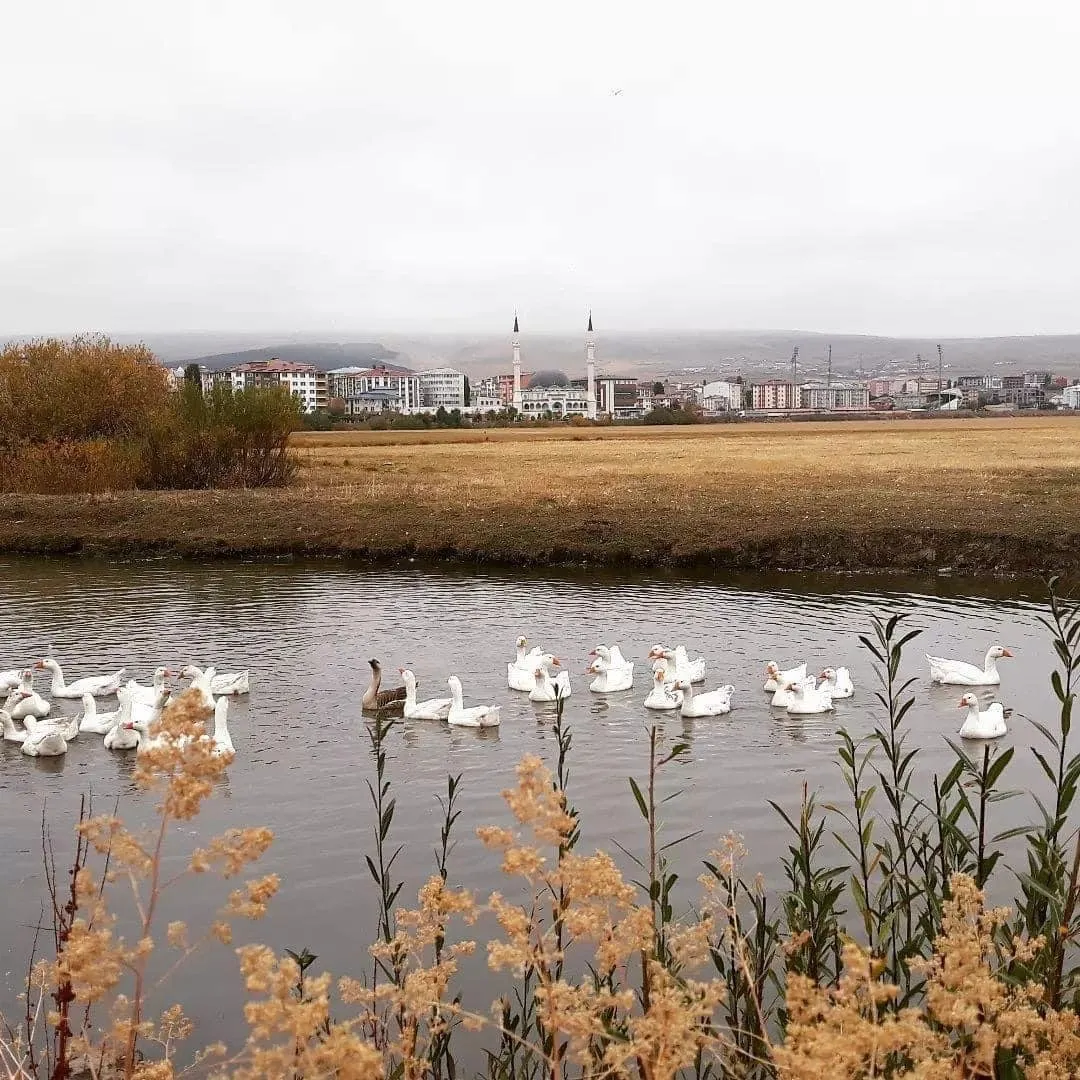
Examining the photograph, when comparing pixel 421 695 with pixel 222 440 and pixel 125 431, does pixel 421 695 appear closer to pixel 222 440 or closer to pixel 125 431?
pixel 222 440

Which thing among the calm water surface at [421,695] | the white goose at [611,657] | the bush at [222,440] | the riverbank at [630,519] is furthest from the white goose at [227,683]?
the bush at [222,440]

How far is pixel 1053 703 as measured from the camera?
18094 mm

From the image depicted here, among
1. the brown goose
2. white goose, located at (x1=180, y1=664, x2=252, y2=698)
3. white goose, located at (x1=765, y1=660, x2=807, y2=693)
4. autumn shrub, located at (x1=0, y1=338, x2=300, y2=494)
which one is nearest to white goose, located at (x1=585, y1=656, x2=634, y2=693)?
white goose, located at (x1=765, y1=660, x2=807, y2=693)

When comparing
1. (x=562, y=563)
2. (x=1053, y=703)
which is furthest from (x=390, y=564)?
(x=1053, y=703)

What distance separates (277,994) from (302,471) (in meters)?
57.7

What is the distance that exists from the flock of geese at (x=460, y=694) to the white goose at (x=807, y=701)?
0.01 metres

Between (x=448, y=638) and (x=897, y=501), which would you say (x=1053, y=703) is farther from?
(x=897, y=501)

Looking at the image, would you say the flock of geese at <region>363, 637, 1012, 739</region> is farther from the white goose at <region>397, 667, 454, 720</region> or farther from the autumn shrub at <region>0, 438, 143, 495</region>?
the autumn shrub at <region>0, 438, 143, 495</region>

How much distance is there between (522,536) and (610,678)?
15.9 metres

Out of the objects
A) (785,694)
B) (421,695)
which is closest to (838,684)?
(785,694)

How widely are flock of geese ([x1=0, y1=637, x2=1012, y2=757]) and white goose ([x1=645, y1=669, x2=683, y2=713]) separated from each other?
0.02m

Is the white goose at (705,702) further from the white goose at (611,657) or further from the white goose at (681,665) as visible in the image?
the white goose at (611,657)

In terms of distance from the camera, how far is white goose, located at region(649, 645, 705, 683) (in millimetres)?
18656

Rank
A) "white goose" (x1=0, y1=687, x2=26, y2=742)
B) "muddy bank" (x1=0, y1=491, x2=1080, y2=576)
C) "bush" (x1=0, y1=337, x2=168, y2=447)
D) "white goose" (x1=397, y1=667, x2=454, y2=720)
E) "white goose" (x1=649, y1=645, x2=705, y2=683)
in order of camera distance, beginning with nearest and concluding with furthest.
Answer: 1. "white goose" (x1=0, y1=687, x2=26, y2=742)
2. "white goose" (x1=397, y1=667, x2=454, y2=720)
3. "white goose" (x1=649, y1=645, x2=705, y2=683)
4. "muddy bank" (x1=0, y1=491, x2=1080, y2=576)
5. "bush" (x1=0, y1=337, x2=168, y2=447)
